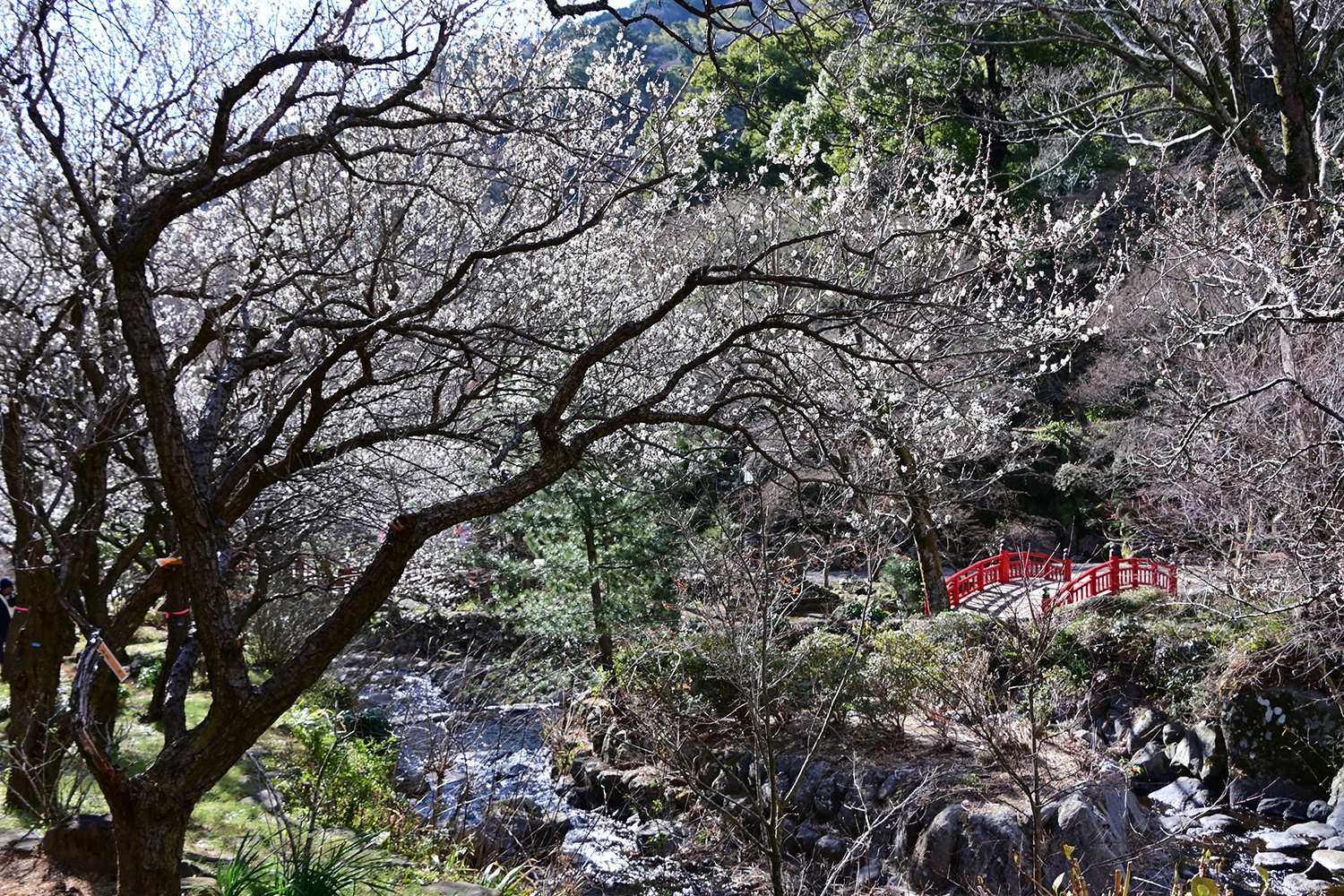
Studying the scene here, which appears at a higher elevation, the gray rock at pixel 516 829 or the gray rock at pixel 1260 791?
the gray rock at pixel 516 829

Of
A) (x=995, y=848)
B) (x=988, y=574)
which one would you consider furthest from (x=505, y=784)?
(x=988, y=574)

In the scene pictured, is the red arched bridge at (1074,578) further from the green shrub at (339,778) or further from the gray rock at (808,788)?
the green shrub at (339,778)

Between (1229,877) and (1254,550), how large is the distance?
11.7 feet

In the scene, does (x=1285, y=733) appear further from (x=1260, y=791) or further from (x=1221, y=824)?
(x=1221, y=824)

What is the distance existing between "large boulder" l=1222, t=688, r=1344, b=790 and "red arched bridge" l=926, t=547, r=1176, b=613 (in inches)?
103

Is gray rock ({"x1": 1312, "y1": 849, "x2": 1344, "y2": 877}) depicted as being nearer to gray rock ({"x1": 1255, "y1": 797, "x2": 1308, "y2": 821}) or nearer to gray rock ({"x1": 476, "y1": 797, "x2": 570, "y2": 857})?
gray rock ({"x1": 1255, "y1": 797, "x2": 1308, "y2": 821})

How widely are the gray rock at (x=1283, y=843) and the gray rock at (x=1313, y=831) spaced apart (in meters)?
0.10

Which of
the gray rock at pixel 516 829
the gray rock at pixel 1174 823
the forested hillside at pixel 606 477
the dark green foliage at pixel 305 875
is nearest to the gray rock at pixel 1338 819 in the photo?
the forested hillside at pixel 606 477

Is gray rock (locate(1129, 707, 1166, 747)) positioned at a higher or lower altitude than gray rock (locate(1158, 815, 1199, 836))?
higher

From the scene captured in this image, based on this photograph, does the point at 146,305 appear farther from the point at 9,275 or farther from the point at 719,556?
the point at 719,556

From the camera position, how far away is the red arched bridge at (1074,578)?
44.1ft

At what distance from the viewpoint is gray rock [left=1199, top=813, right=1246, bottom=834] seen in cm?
934

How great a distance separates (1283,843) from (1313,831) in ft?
1.50

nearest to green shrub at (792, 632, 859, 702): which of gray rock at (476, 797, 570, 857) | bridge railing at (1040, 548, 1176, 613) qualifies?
gray rock at (476, 797, 570, 857)
